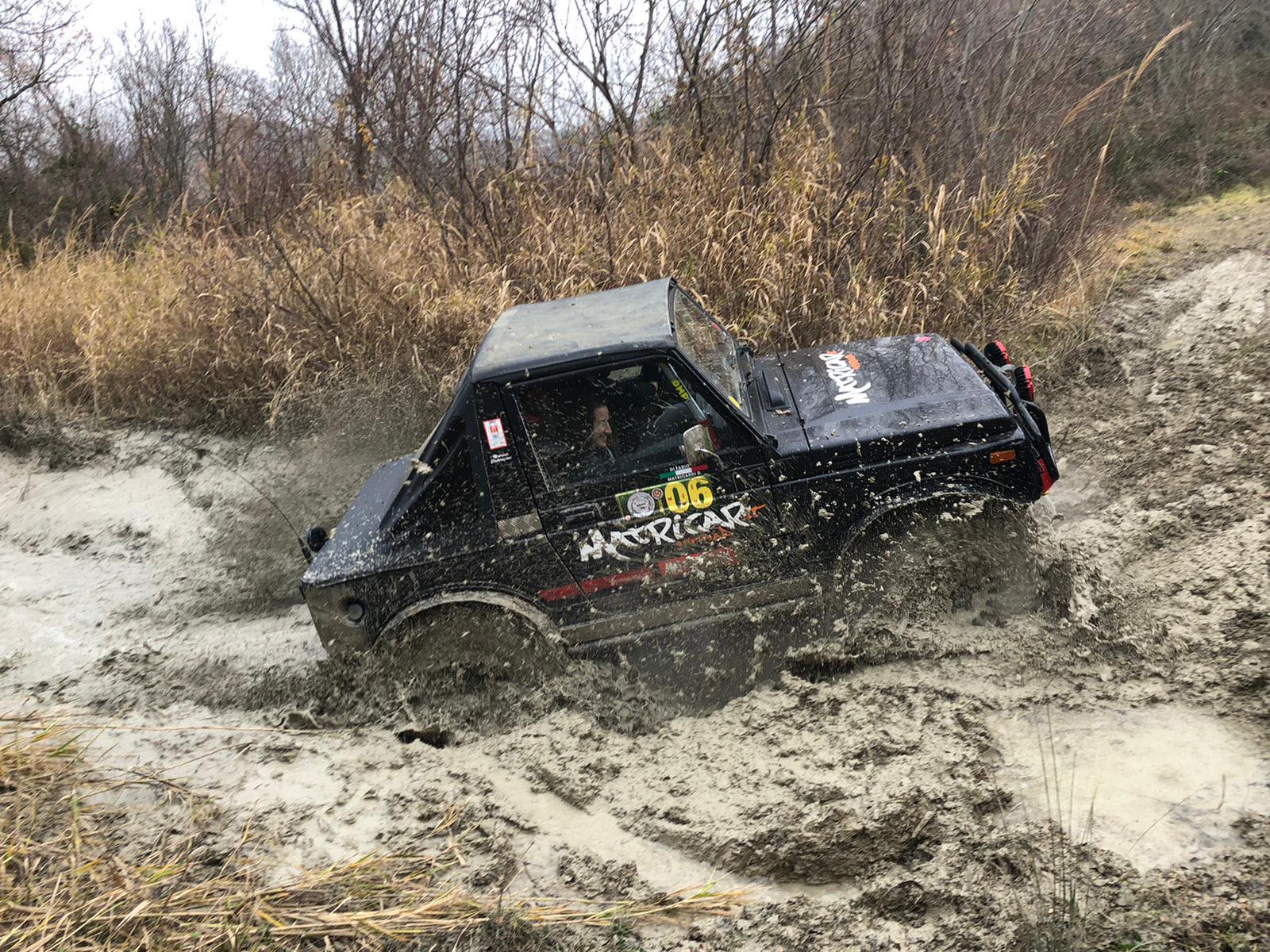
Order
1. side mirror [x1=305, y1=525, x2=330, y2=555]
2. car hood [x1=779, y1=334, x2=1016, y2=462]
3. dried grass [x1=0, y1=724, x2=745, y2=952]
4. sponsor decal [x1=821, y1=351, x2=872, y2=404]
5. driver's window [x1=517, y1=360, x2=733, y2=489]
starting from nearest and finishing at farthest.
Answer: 1. dried grass [x1=0, y1=724, x2=745, y2=952]
2. driver's window [x1=517, y1=360, x2=733, y2=489]
3. car hood [x1=779, y1=334, x2=1016, y2=462]
4. sponsor decal [x1=821, y1=351, x2=872, y2=404]
5. side mirror [x1=305, y1=525, x2=330, y2=555]

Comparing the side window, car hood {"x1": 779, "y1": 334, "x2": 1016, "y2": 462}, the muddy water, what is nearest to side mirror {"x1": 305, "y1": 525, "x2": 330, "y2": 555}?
the side window

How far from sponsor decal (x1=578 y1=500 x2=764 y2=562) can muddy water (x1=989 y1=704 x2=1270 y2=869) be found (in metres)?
1.27

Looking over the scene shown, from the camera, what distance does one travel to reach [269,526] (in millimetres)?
6566

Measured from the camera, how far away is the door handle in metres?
3.85

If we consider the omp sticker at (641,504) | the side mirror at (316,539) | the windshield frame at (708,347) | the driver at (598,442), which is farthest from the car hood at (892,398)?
the side mirror at (316,539)

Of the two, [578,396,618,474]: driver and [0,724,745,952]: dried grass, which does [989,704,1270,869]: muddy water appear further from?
[578,396,618,474]: driver

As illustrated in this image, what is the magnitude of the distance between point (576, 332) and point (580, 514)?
797 millimetres

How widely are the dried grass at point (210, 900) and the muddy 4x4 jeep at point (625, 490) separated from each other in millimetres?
1112

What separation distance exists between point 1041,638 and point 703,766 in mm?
1563

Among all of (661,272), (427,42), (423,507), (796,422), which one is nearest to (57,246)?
(427,42)

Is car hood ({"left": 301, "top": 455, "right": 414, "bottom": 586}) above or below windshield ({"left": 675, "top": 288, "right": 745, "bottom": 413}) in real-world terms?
below

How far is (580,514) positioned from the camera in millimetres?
3855

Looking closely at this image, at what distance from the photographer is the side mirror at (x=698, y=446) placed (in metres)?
3.65

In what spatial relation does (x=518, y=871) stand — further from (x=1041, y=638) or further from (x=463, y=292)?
(x=463, y=292)
